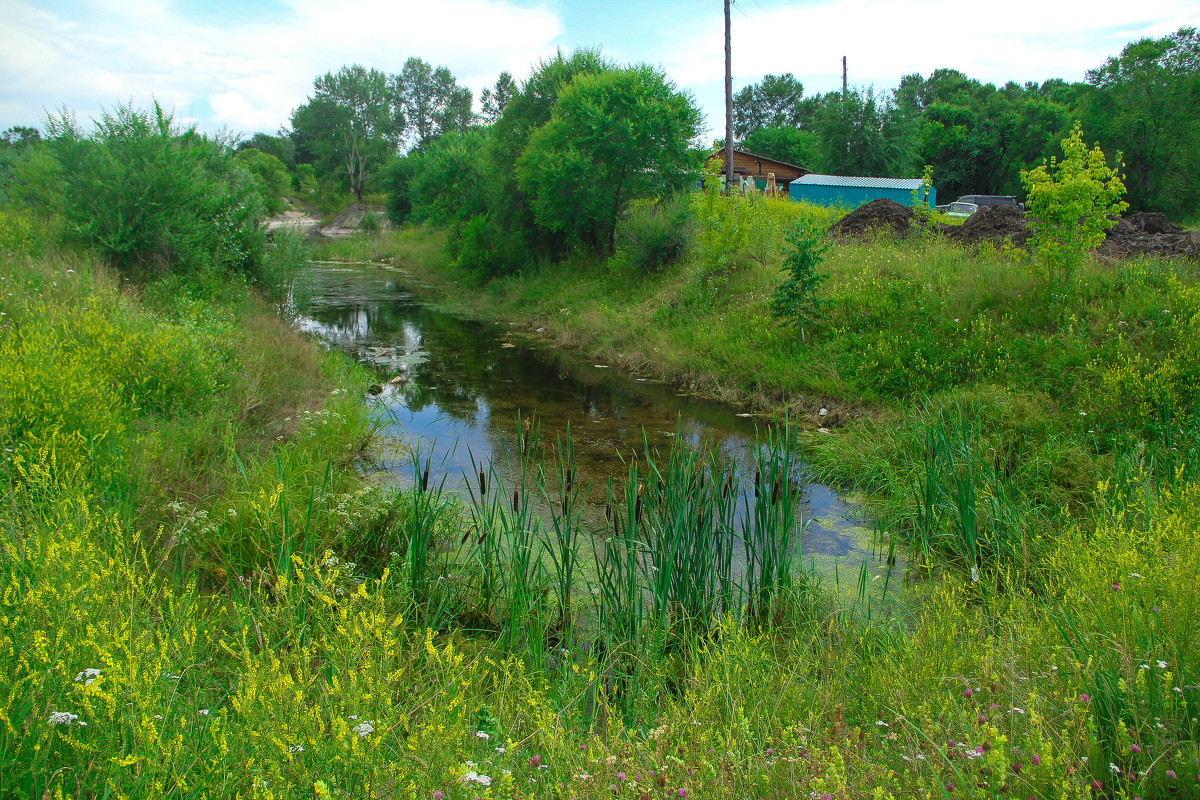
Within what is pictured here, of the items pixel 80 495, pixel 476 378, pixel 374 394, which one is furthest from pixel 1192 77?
pixel 80 495

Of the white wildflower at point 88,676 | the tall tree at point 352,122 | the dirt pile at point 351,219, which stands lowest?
the white wildflower at point 88,676

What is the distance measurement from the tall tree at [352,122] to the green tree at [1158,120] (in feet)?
175

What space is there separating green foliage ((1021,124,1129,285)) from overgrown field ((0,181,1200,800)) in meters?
0.52

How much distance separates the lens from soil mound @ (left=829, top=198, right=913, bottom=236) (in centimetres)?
1498

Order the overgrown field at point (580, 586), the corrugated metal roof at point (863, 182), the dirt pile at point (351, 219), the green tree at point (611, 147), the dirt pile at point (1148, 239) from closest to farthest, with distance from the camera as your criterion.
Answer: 1. the overgrown field at point (580, 586)
2. the dirt pile at point (1148, 239)
3. the green tree at point (611, 147)
4. the corrugated metal roof at point (863, 182)
5. the dirt pile at point (351, 219)

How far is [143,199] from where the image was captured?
10859 millimetres

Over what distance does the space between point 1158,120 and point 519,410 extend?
1339 inches

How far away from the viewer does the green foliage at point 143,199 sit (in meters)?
10.7

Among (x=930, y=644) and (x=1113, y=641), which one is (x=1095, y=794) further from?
(x=930, y=644)

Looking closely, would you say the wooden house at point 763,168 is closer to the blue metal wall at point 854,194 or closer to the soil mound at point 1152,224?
the blue metal wall at point 854,194

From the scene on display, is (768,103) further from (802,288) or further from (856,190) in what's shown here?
(802,288)

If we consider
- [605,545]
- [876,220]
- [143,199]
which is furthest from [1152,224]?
[143,199]

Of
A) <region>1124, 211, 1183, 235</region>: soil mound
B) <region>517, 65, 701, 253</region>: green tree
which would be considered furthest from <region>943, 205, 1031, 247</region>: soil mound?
<region>517, 65, 701, 253</region>: green tree

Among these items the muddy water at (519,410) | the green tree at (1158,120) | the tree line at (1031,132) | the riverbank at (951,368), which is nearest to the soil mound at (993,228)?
the riverbank at (951,368)
